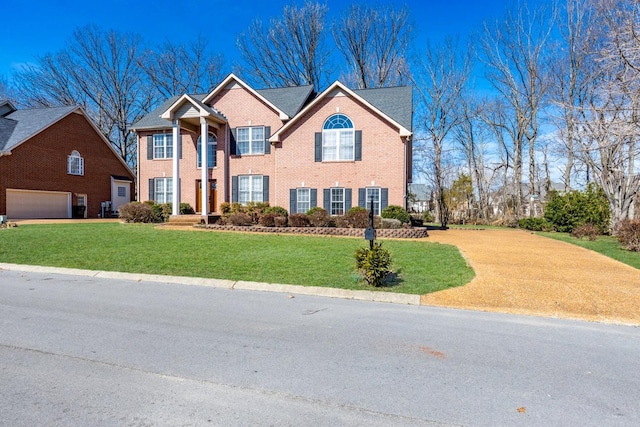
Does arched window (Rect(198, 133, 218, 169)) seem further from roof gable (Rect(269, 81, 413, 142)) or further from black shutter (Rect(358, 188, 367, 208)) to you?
black shutter (Rect(358, 188, 367, 208))

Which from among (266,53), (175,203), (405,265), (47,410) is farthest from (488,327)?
(266,53)

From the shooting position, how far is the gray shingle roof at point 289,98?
71.4 feet

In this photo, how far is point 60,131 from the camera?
86.4ft

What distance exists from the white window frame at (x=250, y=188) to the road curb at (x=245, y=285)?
42.0 ft

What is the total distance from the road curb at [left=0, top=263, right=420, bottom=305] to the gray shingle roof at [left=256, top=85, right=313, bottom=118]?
14725mm

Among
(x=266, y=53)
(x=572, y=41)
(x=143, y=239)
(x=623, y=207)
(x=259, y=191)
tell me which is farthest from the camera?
(x=266, y=53)

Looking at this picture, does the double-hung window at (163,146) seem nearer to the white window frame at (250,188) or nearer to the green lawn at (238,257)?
the white window frame at (250,188)

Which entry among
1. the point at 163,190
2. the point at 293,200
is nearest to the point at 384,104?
the point at 293,200

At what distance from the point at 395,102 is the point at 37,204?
981 inches

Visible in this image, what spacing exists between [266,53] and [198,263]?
33.5 meters

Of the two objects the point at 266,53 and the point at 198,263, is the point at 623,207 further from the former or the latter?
the point at 266,53

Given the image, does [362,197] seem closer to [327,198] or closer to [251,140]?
[327,198]

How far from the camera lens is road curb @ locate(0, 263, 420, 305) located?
265 inches

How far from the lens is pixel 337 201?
784 inches
